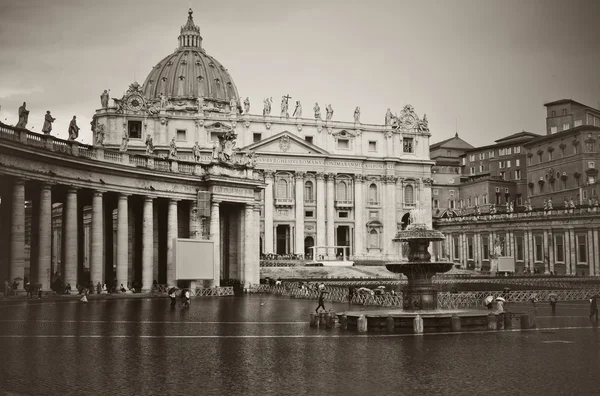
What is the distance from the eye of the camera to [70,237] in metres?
41.0

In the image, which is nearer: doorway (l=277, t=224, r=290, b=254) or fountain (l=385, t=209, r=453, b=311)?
fountain (l=385, t=209, r=453, b=311)

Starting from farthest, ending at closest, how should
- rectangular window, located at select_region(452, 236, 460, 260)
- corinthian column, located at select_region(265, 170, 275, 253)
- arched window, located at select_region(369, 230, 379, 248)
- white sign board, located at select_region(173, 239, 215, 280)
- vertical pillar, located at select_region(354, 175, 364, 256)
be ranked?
1. arched window, located at select_region(369, 230, 379, 248)
2. vertical pillar, located at select_region(354, 175, 364, 256)
3. rectangular window, located at select_region(452, 236, 460, 260)
4. corinthian column, located at select_region(265, 170, 275, 253)
5. white sign board, located at select_region(173, 239, 215, 280)

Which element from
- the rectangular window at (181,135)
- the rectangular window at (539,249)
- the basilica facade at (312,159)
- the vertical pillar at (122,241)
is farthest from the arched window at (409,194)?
the vertical pillar at (122,241)

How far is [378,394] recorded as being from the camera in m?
14.4

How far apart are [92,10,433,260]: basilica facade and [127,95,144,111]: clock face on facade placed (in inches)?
5.2

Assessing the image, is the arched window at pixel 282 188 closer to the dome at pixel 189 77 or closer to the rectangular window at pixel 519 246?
the rectangular window at pixel 519 246

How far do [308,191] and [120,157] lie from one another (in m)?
64.2

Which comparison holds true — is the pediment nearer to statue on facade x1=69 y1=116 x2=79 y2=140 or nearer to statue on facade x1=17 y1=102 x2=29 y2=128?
statue on facade x1=69 y1=116 x2=79 y2=140

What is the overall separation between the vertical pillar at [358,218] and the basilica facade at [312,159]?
5.6 inches

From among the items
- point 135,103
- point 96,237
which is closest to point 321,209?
point 135,103

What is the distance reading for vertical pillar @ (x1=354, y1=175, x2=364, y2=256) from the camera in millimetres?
110250

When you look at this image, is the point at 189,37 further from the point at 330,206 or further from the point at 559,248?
the point at 559,248

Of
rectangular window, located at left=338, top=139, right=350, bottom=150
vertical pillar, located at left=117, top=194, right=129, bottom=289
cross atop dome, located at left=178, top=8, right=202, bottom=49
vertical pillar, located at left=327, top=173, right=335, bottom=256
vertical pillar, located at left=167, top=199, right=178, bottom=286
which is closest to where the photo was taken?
vertical pillar, located at left=117, top=194, right=129, bottom=289

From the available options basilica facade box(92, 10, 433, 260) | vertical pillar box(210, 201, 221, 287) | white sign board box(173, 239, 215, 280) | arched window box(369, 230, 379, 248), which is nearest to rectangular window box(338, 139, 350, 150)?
basilica facade box(92, 10, 433, 260)
